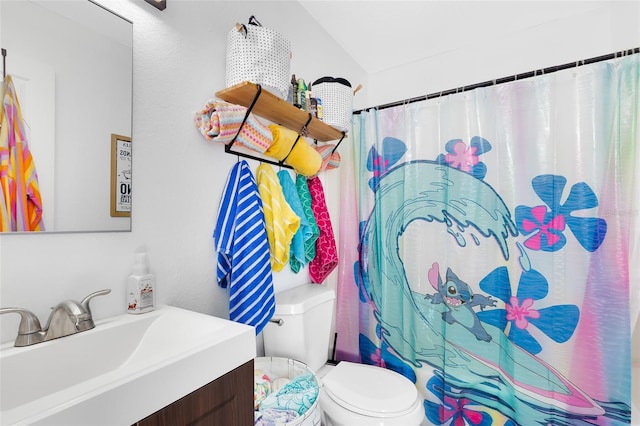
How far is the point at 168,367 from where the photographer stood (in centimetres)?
56

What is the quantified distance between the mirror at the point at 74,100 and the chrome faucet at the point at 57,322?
0.20 metres

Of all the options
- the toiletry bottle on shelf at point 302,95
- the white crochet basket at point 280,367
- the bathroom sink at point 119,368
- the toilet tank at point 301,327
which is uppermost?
the toiletry bottle on shelf at point 302,95

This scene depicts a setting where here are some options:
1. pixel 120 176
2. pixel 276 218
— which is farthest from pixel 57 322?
pixel 276 218

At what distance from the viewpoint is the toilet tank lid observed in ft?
4.11

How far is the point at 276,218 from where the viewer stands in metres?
1.24

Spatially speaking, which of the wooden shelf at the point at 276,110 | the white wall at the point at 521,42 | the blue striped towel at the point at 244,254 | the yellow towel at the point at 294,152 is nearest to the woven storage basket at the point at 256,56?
the wooden shelf at the point at 276,110

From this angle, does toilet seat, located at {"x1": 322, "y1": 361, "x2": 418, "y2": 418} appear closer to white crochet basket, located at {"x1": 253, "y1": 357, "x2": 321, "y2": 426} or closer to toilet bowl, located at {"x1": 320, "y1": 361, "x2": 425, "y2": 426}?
toilet bowl, located at {"x1": 320, "y1": 361, "x2": 425, "y2": 426}

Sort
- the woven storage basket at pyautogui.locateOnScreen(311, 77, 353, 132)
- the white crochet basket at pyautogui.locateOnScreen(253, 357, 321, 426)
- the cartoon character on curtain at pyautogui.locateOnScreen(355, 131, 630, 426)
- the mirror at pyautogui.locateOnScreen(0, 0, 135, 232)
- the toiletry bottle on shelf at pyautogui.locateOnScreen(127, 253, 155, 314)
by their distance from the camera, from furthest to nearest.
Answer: the woven storage basket at pyautogui.locateOnScreen(311, 77, 353, 132) < the cartoon character on curtain at pyautogui.locateOnScreen(355, 131, 630, 426) < the white crochet basket at pyautogui.locateOnScreen(253, 357, 321, 426) < the toiletry bottle on shelf at pyautogui.locateOnScreen(127, 253, 155, 314) < the mirror at pyautogui.locateOnScreen(0, 0, 135, 232)

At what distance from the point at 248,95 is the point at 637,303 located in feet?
5.67

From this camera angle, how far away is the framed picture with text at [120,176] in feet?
2.80

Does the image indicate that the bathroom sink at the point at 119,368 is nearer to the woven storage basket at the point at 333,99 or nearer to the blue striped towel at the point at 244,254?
the blue striped towel at the point at 244,254

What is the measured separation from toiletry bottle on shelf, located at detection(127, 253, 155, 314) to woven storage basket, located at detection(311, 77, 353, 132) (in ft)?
3.39

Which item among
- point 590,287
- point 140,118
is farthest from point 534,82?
point 140,118

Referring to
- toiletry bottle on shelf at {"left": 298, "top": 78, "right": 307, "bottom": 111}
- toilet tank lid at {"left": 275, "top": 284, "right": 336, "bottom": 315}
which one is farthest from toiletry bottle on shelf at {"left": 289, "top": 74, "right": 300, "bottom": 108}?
toilet tank lid at {"left": 275, "top": 284, "right": 336, "bottom": 315}
